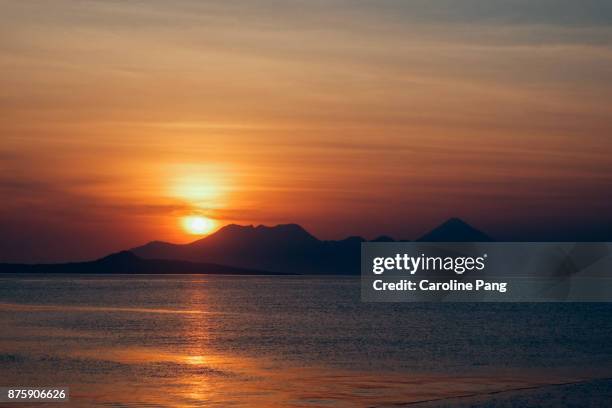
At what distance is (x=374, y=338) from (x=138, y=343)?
23.9m

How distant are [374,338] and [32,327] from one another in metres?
38.5

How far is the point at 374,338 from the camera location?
9550cm

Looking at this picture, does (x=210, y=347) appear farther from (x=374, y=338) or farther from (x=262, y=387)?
(x=262, y=387)

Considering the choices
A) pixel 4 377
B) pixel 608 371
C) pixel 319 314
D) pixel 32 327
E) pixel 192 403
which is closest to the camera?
pixel 192 403

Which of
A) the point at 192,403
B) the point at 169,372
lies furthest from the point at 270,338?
the point at 192,403

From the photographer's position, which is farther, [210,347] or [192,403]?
[210,347]

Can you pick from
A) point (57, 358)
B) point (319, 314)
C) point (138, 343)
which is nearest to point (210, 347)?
point (138, 343)

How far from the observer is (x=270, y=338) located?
306 ft

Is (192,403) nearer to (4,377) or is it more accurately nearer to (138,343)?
(4,377)

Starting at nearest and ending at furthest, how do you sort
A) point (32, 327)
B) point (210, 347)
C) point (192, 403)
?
point (192, 403) < point (210, 347) < point (32, 327)

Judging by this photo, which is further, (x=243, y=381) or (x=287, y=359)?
(x=287, y=359)

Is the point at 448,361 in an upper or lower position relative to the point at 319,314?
lower

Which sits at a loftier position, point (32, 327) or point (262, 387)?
point (32, 327)

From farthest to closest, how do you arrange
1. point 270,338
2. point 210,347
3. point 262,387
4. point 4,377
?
point 270,338 < point 210,347 < point 4,377 < point 262,387
